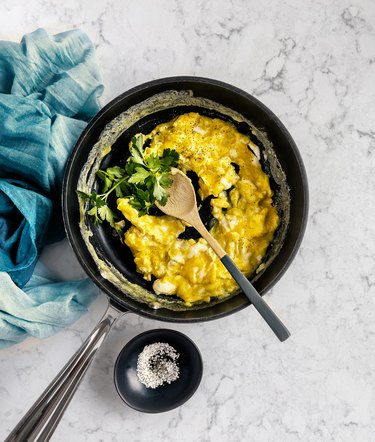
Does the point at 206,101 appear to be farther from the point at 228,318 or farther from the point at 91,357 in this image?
the point at 91,357

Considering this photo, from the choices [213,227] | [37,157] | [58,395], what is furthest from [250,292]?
[37,157]

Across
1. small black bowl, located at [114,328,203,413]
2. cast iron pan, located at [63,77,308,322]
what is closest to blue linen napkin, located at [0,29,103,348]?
cast iron pan, located at [63,77,308,322]

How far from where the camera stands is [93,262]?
193 cm

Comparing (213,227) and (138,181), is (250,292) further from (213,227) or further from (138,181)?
(138,181)

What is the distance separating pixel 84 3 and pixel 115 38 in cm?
16

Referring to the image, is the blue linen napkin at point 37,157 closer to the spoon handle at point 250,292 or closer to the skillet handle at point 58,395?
the skillet handle at point 58,395

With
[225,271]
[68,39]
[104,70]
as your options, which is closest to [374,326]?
[225,271]

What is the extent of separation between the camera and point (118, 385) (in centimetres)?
194

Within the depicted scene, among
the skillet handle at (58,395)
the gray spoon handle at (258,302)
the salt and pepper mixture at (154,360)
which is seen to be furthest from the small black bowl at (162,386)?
the gray spoon handle at (258,302)

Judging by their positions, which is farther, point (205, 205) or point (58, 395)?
point (205, 205)

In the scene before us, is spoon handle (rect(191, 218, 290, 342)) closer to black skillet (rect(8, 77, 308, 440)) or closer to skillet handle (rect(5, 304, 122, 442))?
black skillet (rect(8, 77, 308, 440))

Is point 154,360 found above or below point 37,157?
below

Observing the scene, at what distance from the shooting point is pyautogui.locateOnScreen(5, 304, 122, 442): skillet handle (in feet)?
5.74

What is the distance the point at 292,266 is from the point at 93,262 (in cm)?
66
